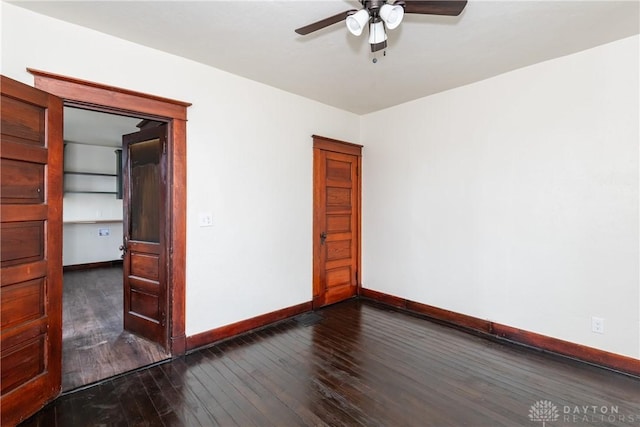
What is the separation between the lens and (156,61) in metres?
2.68

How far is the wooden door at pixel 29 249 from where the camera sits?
6.04ft

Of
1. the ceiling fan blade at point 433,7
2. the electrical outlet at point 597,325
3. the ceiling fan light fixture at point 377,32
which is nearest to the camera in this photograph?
the ceiling fan blade at point 433,7

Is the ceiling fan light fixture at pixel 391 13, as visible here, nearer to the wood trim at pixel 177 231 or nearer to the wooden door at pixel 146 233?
the wood trim at pixel 177 231

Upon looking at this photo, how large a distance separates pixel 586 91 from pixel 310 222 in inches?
119

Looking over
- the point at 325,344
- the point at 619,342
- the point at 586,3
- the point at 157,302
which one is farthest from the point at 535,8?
the point at 157,302

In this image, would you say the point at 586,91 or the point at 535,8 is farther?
the point at 586,91

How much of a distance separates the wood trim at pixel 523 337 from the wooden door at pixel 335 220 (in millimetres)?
652

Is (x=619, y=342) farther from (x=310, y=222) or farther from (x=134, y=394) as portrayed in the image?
(x=134, y=394)

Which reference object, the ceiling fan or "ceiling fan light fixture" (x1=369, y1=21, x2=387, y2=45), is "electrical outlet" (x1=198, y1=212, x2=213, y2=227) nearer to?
the ceiling fan

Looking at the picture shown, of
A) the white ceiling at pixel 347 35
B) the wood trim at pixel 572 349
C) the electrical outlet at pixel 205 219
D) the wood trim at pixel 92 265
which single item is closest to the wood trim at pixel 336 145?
the white ceiling at pixel 347 35

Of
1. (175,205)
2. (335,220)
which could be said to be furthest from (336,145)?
(175,205)

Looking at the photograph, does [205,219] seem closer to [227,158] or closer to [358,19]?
[227,158]

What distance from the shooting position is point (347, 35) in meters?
2.44

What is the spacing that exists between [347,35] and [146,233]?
8.79ft
